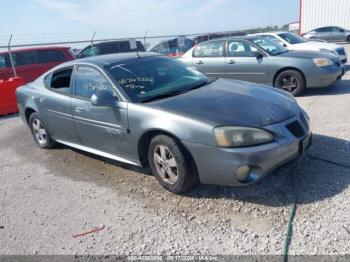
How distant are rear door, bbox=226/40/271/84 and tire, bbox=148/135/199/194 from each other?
4999mm

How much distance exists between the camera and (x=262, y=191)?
365cm

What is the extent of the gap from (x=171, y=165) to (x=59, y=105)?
7.12ft

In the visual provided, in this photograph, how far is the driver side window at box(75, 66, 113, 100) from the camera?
14.0 feet

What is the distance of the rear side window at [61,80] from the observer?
488 centimetres

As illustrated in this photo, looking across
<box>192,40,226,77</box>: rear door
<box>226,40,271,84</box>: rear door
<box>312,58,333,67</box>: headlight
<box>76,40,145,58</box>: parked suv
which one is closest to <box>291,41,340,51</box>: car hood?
<box>312,58,333,67</box>: headlight

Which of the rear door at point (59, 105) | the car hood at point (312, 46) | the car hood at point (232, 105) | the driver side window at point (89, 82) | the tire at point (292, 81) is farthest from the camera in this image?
the car hood at point (312, 46)

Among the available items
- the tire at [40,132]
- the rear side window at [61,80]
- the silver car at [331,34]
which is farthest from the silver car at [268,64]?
the silver car at [331,34]

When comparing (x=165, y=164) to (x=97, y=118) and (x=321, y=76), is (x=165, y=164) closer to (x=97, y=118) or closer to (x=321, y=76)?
(x=97, y=118)

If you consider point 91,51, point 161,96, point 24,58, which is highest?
point 161,96

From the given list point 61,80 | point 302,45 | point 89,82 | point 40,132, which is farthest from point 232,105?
point 302,45

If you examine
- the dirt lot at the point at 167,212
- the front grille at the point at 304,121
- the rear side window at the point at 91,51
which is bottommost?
the dirt lot at the point at 167,212

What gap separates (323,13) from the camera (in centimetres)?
2908

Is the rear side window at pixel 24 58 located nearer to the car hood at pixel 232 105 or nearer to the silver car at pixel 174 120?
the silver car at pixel 174 120

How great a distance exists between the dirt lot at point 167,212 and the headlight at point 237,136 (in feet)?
1.62
